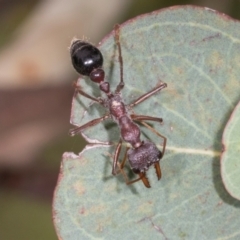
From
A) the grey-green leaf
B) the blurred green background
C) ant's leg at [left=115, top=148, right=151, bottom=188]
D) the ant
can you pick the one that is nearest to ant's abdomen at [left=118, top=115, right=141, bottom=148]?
the ant

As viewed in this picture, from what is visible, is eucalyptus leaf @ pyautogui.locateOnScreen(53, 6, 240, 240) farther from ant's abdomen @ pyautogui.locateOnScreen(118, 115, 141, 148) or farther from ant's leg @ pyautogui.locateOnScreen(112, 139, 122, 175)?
ant's abdomen @ pyautogui.locateOnScreen(118, 115, 141, 148)

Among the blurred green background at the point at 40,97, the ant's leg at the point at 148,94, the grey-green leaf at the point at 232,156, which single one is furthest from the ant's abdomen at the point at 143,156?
the blurred green background at the point at 40,97

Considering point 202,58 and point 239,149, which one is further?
point 202,58

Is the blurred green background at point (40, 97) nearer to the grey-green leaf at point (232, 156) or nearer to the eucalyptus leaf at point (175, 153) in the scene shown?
the eucalyptus leaf at point (175, 153)

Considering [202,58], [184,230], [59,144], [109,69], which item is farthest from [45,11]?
[184,230]

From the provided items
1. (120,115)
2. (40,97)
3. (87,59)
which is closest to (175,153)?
(120,115)

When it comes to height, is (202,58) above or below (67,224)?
above

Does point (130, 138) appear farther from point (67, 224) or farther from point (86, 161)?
point (67, 224)
